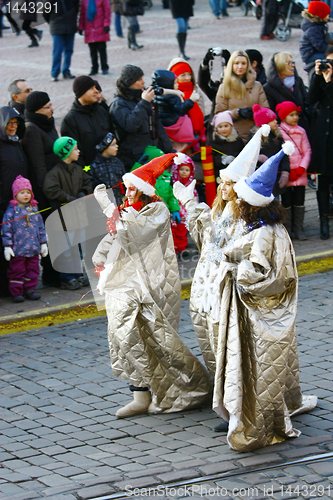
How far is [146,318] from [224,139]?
3.87 meters

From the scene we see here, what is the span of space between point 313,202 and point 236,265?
232 inches

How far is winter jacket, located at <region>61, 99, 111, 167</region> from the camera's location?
797 centimetres

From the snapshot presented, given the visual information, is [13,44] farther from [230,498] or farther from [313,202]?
[230,498]

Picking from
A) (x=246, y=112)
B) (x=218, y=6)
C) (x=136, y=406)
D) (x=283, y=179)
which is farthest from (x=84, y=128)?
(x=218, y=6)

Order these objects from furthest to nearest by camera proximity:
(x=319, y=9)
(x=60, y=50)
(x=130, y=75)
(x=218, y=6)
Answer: (x=218, y=6), (x=60, y=50), (x=319, y=9), (x=130, y=75)

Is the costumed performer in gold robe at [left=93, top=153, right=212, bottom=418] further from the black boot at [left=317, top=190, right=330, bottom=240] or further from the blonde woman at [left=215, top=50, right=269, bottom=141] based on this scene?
the black boot at [left=317, top=190, right=330, bottom=240]

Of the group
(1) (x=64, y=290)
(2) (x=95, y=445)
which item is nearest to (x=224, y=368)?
(2) (x=95, y=445)

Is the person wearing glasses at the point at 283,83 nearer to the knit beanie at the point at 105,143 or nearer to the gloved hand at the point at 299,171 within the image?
the gloved hand at the point at 299,171

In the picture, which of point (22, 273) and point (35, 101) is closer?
point (22, 273)

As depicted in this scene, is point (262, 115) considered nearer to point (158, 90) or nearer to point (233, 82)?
point (233, 82)

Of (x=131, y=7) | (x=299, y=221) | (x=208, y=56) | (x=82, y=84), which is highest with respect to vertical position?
(x=131, y=7)

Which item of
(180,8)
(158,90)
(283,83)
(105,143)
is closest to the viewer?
(105,143)

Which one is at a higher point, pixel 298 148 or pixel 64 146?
pixel 64 146

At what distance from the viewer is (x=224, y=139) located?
8.53 meters
